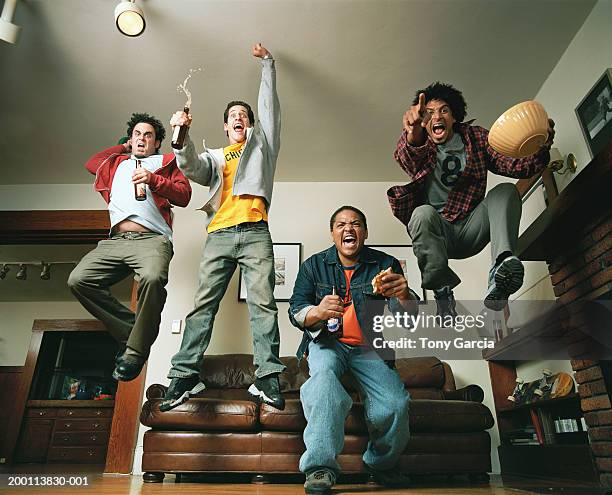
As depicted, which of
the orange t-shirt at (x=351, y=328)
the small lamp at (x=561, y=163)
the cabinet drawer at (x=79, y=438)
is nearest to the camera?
the orange t-shirt at (x=351, y=328)

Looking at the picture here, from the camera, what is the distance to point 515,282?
1899mm

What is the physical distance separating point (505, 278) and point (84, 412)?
6028 mm

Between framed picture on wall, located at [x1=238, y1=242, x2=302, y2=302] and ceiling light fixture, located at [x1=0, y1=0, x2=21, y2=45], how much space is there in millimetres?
2252

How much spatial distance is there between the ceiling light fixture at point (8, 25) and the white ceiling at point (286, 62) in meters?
0.11

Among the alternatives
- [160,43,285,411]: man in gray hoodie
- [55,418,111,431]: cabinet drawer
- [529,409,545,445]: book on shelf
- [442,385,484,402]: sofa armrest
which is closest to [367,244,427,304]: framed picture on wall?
[442,385,484,402]: sofa armrest

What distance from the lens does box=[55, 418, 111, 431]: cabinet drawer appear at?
6133 millimetres

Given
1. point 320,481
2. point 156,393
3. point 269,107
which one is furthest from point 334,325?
point 156,393

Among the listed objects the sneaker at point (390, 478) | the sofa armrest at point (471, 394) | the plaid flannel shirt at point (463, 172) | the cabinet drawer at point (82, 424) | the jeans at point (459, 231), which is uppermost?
the plaid flannel shirt at point (463, 172)

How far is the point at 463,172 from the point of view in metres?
2.22

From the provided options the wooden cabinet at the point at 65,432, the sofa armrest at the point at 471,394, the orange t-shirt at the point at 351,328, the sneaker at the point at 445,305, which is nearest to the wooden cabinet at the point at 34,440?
the wooden cabinet at the point at 65,432

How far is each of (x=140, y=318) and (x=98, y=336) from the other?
530 centimetres

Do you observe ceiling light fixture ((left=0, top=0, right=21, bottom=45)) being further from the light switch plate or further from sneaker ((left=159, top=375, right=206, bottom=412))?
the light switch plate

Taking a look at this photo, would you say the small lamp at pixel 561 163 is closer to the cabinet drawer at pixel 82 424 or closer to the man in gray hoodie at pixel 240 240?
the man in gray hoodie at pixel 240 240

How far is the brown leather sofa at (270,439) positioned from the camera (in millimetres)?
2590
